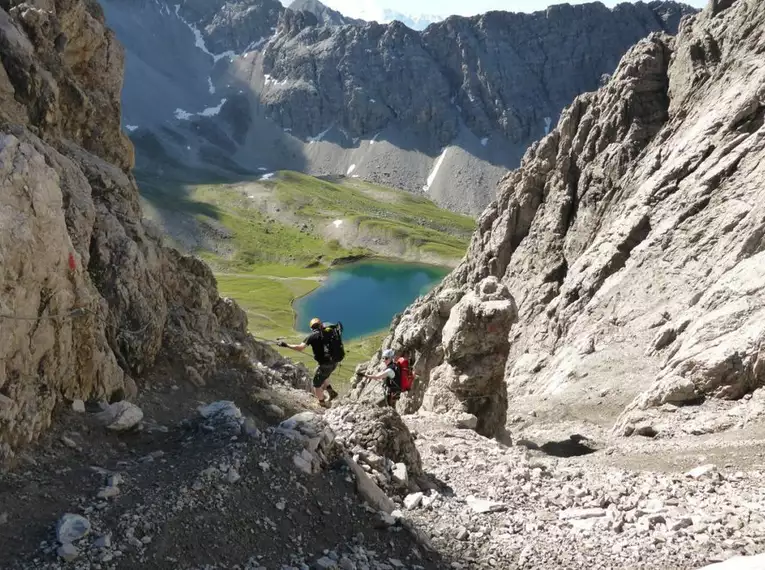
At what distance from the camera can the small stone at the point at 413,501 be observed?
646 inches

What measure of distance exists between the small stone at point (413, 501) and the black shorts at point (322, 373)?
7.43 metres

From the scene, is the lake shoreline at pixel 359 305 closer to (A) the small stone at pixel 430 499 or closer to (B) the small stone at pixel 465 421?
(B) the small stone at pixel 465 421

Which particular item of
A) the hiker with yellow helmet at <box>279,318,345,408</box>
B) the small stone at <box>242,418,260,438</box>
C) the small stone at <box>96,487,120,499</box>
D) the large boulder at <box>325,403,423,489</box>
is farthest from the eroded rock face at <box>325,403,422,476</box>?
the small stone at <box>96,487,120,499</box>

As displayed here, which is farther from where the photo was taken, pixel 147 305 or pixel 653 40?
pixel 653 40

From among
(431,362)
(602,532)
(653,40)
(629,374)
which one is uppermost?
(653,40)

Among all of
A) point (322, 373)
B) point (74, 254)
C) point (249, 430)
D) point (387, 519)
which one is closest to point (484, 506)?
point (387, 519)

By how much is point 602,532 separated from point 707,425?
13.4 meters

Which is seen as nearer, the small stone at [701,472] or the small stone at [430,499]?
the small stone at [430,499]

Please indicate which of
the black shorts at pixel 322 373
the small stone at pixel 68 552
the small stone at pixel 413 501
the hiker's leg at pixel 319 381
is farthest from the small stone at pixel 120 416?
the hiker's leg at pixel 319 381

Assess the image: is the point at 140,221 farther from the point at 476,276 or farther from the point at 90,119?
the point at 476,276

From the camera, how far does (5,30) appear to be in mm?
20688

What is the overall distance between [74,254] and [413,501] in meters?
10.5

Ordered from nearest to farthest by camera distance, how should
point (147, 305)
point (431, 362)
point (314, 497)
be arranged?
point (314, 497) → point (147, 305) → point (431, 362)

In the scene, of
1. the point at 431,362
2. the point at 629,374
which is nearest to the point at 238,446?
the point at 629,374
